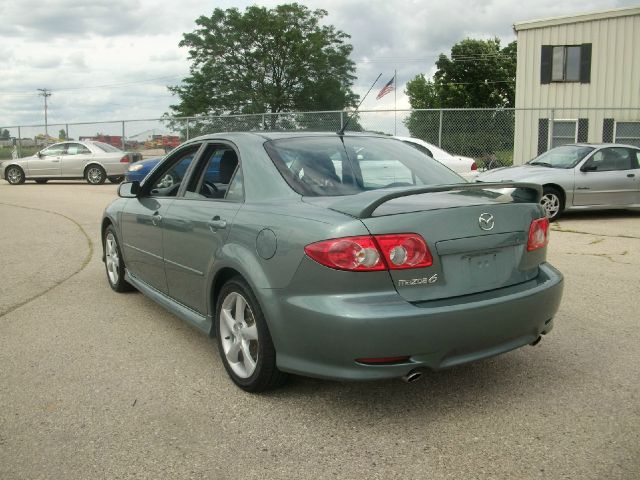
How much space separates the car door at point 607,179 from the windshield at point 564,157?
0.16 metres

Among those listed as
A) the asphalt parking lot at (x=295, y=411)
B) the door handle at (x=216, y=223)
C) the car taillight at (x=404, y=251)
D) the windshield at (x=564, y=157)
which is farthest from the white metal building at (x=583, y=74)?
Answer: the car taillight at (x=404, y=251)

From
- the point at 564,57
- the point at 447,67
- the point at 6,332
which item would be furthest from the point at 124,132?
the point at 447,67

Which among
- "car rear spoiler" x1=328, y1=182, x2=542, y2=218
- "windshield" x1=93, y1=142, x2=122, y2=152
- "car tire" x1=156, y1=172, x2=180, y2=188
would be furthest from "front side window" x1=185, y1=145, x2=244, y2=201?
"windshield" x1=93, y1=142, x2=122, y2=152

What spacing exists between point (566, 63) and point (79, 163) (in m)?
18.2

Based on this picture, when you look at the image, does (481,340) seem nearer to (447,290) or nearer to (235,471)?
(447,290)

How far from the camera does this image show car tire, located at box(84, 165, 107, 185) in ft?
66.5

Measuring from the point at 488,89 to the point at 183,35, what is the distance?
27269 millimetres

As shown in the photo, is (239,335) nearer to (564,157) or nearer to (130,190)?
(130,190)

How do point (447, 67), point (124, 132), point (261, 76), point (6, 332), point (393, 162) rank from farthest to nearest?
point (447, 67) < point (261, 76) < point (124, 132) < point (6, 332) < point (393, 162)

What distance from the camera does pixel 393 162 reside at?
420cm

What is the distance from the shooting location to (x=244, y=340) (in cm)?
360

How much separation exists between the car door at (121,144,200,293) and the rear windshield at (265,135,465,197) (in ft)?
3.46

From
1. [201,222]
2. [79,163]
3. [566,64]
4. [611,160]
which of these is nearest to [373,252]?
[201,222]

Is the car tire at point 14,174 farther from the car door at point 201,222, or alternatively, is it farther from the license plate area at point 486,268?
the license plate area at point 486,268
